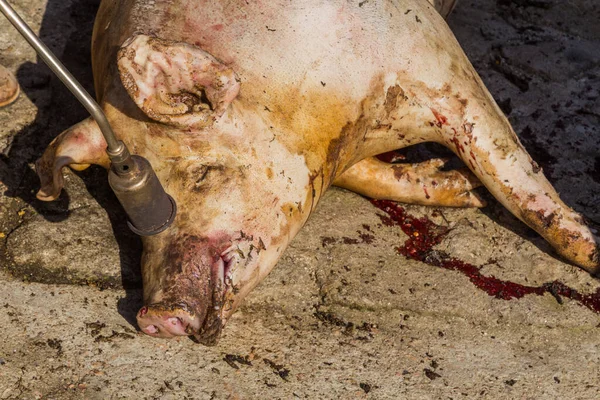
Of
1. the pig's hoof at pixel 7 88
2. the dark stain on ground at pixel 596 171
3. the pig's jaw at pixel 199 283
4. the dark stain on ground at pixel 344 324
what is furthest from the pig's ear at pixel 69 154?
the dark stain on ground at pixel 596 171

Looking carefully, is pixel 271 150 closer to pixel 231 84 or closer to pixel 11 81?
pixel 231 84

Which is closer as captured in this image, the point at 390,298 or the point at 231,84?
the point at 231,84

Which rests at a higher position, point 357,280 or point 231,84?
point 231,84

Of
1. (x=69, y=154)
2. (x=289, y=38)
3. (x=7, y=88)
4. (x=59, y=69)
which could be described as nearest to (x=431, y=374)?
(x=289, y=38)

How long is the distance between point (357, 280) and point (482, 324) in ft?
1.67

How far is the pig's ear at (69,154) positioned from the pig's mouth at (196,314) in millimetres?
664

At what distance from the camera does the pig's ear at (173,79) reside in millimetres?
2492

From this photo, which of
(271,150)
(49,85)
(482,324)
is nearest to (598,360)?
(482,324)

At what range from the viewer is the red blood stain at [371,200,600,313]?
3178 millimetres

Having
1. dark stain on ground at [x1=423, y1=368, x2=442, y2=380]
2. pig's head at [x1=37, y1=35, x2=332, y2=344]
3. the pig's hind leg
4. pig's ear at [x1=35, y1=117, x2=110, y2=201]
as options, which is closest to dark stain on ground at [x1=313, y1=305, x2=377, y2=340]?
dark stain on ground at [x1=423, y1=368, x2=442, y2=380]

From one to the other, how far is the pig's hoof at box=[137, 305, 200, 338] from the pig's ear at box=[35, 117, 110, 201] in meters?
0.67

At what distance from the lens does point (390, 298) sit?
10.0 ft

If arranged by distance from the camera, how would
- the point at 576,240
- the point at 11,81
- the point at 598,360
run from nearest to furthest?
1. the point at 598,360
2. the point at 576,240
3. the point at 11,81

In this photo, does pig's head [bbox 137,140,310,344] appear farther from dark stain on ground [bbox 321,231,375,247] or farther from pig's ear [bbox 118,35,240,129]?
dark stain on ground [bbox 321,231,375,247]
